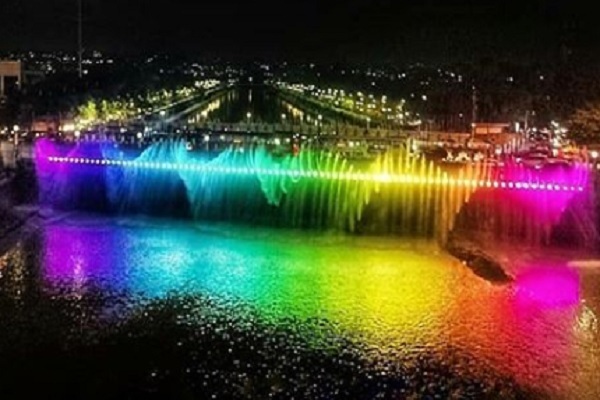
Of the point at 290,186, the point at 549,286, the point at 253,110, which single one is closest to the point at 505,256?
the point at 549,286

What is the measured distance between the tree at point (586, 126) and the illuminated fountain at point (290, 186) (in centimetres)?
455

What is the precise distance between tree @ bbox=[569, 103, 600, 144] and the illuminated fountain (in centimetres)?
455

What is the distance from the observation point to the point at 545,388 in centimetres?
1153

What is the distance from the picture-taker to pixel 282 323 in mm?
13945

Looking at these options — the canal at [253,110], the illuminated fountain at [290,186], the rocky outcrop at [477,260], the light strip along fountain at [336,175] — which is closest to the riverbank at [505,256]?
the rocky outcrop at [477,260]

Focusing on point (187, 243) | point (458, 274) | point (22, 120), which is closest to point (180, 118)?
point (22, 120)

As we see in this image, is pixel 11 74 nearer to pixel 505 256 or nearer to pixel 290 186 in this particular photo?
pixel 290 186

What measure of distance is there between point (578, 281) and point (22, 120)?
726 inches

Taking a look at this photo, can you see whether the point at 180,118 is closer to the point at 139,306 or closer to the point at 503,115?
the point at 503,115

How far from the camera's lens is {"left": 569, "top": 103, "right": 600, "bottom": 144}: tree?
78.7 feet

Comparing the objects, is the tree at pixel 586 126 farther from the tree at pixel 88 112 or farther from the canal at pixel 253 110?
the tree at pixel 88 112

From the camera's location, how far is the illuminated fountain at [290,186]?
19.6 m

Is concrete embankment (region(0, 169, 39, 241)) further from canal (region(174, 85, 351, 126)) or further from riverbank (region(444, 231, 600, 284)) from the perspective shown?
canal (region(174, 85, 351, 126))

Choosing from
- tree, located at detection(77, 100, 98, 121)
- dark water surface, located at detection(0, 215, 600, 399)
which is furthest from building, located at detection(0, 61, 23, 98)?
dark water surface, located at detection(0, 215, 600, 399)
